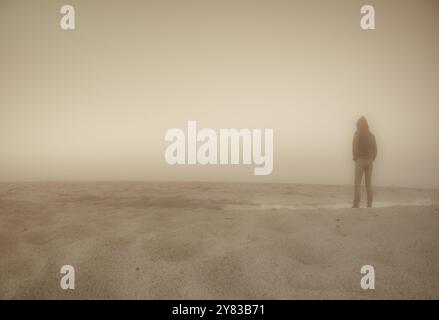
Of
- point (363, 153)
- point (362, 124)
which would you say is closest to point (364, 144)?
point (363, 153)

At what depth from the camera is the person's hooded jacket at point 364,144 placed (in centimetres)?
528

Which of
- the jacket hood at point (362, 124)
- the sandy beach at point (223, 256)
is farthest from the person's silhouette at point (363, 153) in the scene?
the sandy beach at point (223, 256)

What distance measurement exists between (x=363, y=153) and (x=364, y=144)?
0.17 metres

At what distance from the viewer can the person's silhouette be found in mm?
5273

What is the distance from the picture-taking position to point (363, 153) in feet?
17.4

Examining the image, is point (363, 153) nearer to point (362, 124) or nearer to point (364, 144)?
point (364, 144)

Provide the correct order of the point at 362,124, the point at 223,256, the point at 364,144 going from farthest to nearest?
the point at 362,124, the point at 364,144, the point at 223,256

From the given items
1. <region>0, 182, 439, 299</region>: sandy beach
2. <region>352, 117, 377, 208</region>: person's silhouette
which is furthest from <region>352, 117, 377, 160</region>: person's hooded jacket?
<region>0, 182, 439, 299</region>: sandy beach

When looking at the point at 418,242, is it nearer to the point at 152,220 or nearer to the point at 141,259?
the point at 141,259

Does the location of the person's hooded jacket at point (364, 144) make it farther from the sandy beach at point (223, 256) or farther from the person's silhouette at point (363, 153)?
the sandy beach at point (223, 256)

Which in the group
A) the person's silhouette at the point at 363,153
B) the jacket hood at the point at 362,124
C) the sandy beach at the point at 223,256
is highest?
the jacket hood at the point at 362,124

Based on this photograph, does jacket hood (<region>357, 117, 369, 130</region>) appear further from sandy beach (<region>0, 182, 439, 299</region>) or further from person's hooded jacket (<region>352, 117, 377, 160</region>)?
sandy beach (<region>0, 182, 439, 299</region>)

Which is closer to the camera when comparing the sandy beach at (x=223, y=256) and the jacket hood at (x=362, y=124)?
the sandy beach at (x=223, y=256)
